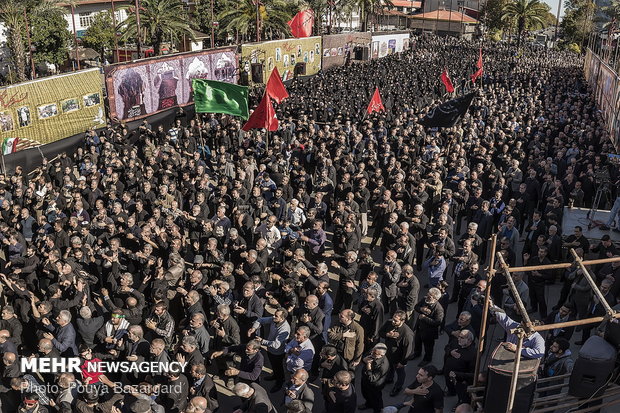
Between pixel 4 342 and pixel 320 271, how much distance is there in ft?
14.2

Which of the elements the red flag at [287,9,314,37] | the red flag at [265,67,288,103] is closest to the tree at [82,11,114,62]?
the red flag at [287,9,314,37]

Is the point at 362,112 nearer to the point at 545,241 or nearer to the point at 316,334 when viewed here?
the point at 545,241

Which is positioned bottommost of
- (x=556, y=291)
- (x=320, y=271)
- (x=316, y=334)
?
(x=556, y=291)

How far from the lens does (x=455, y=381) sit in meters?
6.89

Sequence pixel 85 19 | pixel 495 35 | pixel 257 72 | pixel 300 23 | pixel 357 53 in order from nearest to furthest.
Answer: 1. pixel 257 72
2. pixel 300 23
3. pixel 357 53
4. pixel 85 19
5. pixel 495 35

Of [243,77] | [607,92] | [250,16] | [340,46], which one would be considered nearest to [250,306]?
[607,92]

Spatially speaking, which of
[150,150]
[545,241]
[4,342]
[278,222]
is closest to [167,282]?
[4,342]

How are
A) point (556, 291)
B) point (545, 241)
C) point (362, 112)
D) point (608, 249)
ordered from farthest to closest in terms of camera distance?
point (362, 112), point (556, 291), point (545, 241), point (608, 249)

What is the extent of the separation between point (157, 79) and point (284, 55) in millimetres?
11341

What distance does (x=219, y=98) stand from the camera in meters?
16.6

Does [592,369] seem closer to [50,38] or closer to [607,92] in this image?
[607,92]

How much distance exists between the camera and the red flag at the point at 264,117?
15.4m

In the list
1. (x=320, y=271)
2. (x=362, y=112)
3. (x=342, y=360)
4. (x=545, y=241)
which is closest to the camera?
(x=342, y=360)

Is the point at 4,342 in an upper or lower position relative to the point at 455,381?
upper
